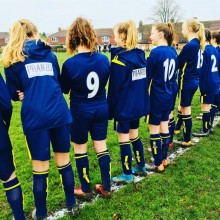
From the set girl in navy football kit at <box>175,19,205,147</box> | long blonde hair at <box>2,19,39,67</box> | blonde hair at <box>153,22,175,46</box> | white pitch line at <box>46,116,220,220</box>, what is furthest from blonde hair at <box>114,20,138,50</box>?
white pitch line at <box>46,116,220,220</box>

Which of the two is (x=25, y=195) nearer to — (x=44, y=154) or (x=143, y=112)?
(x=44, y=154)

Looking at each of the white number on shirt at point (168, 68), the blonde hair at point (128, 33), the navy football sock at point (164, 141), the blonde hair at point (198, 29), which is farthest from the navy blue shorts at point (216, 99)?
the blonde hair at point (128, 33)

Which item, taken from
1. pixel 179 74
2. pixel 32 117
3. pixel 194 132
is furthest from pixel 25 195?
pixel 194 132

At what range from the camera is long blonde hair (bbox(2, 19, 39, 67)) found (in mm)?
3545

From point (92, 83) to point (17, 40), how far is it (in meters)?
1.13

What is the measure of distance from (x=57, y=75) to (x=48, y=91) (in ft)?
1.17

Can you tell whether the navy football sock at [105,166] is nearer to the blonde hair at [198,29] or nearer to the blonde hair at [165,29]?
the blonde hair at [165,29]

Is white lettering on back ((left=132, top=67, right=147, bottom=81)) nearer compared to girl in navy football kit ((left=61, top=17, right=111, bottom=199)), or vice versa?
girl in navy football kit ((left=61, top=17, right=111, bottom=199))

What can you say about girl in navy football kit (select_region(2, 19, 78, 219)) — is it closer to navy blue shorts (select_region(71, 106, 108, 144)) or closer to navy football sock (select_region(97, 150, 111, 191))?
navy blue shorts (select_region(71, 106, 108, 144))

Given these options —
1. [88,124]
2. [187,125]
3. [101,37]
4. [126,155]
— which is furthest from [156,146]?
[101,37]

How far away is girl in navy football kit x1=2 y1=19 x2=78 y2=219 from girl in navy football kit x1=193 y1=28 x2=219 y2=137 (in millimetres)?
4348

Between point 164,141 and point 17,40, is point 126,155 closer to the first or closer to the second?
point 164,141

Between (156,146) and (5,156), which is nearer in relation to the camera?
(5,156)

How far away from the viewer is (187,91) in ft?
21.0
